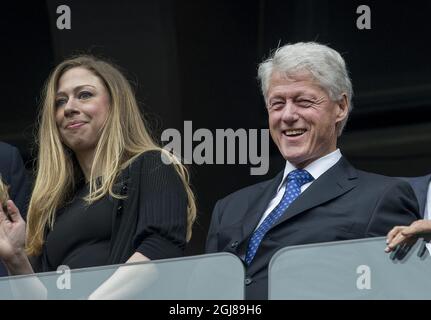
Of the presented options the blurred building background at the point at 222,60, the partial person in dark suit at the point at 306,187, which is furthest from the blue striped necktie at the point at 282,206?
the blurred building background at the point at 222,60

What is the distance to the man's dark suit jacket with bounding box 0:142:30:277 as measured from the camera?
14.5 ft

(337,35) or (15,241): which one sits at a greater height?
(337,35)

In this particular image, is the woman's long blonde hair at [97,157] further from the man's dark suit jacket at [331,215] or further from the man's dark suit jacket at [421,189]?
the man's dark suit jacket at [421,189]

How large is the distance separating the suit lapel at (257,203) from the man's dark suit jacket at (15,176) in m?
0.83

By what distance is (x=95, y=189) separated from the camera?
3936 millimetres

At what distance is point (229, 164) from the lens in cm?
570

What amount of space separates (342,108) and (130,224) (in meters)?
0.70

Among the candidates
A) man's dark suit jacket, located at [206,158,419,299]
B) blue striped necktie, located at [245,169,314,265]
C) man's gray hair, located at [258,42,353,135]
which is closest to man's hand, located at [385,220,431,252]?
man's dark suit jacket, located at [206,158,419,299]

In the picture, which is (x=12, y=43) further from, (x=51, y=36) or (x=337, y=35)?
(x=337, y=35)

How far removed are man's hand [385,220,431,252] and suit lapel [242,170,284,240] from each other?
652 millimetres

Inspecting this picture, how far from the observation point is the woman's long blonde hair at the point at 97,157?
3.97m

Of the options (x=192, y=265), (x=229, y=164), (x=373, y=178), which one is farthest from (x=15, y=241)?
(x=229, y=164)

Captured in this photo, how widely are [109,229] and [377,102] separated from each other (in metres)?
2.10
